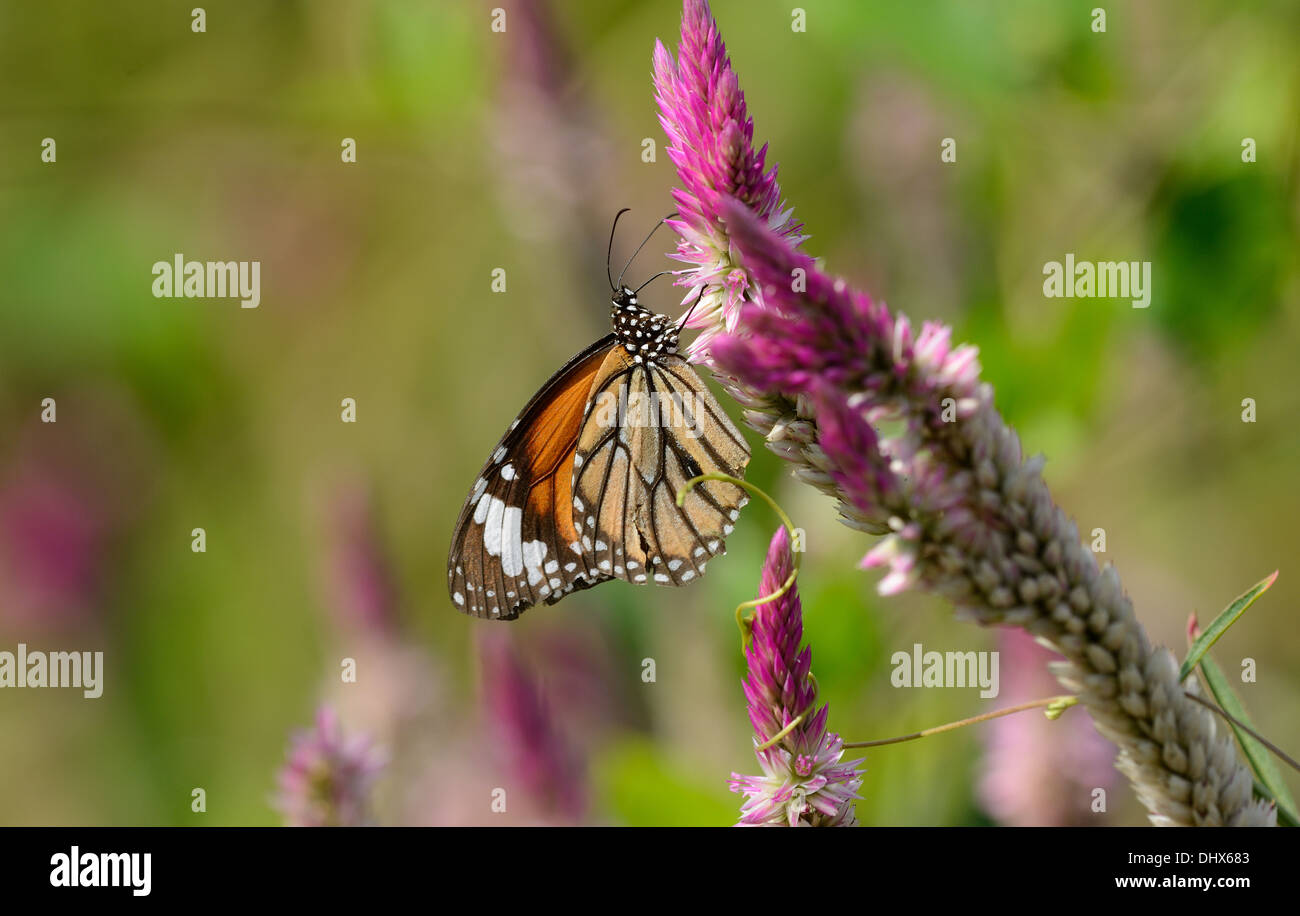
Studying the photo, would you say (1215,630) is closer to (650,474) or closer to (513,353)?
(650,474)

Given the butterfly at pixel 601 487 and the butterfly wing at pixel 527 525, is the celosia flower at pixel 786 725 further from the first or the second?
the butterfly wing at pixel 527 525

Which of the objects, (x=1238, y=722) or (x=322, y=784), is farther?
(x=322, y=784)

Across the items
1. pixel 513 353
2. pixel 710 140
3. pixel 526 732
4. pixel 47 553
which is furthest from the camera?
pixel 513 353

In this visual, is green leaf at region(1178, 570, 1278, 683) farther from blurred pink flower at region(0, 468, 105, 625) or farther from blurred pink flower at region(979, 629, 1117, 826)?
blurred pink flower at region(0, 468, 105, 625)

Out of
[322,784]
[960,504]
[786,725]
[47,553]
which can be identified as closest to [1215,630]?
[960,504]

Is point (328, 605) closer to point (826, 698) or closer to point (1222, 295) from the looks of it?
point (826, 698)

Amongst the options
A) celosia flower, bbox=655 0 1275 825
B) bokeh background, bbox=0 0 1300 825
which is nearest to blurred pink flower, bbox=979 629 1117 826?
bokeh background, bbox=0 0 1300 825

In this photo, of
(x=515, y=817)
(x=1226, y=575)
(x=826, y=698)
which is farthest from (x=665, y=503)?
(x=1226, y=575)
